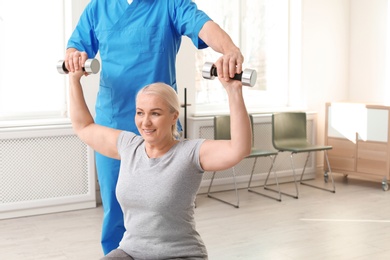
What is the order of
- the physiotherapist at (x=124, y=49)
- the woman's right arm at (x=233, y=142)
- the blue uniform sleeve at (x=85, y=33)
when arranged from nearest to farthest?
A: the woman's right arm at (x=233, y=142)
the physiotherapist at (x=124, y=49)
the blue uniform sleeve at (x=85, y=33)

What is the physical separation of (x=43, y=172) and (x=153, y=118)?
282 centimetres

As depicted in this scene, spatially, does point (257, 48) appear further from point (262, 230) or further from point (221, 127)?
point (262, 230)

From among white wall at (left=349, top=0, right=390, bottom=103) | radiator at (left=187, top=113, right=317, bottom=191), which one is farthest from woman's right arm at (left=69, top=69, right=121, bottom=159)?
white wall at (left=349, top=0, right=390, bottom=103)

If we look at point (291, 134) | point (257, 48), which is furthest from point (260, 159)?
point (257, 48)

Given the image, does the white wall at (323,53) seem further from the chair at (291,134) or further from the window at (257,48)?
the chair at (291,134)

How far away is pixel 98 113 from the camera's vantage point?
243 centimetres

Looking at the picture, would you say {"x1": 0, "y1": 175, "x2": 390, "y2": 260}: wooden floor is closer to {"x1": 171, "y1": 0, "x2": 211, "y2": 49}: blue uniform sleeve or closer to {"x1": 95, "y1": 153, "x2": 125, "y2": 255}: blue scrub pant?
{"x1": 95, "y1": 153, "x2": 125, "y2": 255}: blue scrub pant

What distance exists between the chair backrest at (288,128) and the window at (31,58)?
6.01 feet

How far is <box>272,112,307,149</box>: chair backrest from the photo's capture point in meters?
5.49

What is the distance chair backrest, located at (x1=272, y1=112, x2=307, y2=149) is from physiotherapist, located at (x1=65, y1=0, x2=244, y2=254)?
3.17 metres

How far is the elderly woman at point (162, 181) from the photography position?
6.23 ft

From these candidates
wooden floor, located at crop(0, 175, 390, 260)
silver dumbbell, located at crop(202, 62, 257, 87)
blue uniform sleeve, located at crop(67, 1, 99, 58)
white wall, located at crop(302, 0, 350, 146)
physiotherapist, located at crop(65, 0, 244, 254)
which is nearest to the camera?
silver dumbbell, located at crop(202, 62, 257, 87)

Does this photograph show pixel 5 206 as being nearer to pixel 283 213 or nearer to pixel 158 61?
pixel 283 213

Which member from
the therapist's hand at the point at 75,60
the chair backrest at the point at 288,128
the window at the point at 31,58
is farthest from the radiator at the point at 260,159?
the therapist's hand at the point at 75,60
